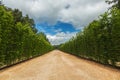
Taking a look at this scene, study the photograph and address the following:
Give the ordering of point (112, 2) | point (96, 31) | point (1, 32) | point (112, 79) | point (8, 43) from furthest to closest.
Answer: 1. point (112, 2)
2. point (96, 31)
3. point (8, 43)
4. point (1, 32)
5. point (112, 79)

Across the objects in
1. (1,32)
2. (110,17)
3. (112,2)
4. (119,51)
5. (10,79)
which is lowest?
(10,79)

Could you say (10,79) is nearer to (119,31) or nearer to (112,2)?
(119,31)

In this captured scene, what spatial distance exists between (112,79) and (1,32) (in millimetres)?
12544

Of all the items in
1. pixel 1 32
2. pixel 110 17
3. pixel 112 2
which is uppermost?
pixel 112 2

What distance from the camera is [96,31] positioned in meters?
29.9

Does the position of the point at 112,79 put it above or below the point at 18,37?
below

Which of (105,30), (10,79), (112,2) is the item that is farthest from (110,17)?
(112,2)

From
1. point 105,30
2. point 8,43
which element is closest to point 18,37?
point 8,43

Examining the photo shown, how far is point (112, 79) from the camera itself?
13.5m

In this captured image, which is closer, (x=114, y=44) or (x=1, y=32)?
(x=1, y=32)

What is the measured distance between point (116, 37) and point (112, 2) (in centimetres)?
3056

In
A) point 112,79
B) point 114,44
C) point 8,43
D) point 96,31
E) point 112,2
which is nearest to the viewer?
point 112,79

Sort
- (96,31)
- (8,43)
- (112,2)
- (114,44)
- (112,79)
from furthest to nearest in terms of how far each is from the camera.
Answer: (112,2)
(96,31)
(8,43)
(114,44)
(112,79)

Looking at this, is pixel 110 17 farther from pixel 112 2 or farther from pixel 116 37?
pixel 112 2
